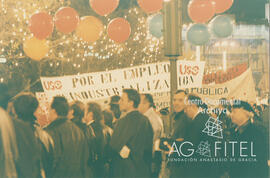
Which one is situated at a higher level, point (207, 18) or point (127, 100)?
point (207, 18)

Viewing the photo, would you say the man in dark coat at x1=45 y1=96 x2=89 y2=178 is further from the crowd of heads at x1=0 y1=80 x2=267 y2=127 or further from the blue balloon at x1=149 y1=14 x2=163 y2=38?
the blue balloon at x1=149 y1=14 x2=163 y2=38

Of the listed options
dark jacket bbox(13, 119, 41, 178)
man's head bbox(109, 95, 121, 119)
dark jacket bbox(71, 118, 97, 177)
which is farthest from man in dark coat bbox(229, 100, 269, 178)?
dark jacket bbox(13, 119, 41, 178)

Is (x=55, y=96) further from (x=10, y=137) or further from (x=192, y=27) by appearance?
(x=192, y=27)

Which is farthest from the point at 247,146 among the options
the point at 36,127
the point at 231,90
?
the point at 36,127

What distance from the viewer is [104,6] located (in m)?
4.17

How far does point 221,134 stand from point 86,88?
63.2 inches

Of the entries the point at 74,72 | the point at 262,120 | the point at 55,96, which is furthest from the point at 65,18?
the point at 262,120

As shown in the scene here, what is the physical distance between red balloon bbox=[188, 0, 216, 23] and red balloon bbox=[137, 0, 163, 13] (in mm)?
335

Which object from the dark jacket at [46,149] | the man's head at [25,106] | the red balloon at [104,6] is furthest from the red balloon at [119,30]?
the dark jacket at [46,149]

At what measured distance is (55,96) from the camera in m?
4.30

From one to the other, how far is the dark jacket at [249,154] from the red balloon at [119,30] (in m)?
1.66

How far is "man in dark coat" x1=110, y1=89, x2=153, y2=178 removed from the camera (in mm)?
4230

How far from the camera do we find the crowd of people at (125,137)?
13.8ft

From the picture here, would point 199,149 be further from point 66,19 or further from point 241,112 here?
point 66,19
